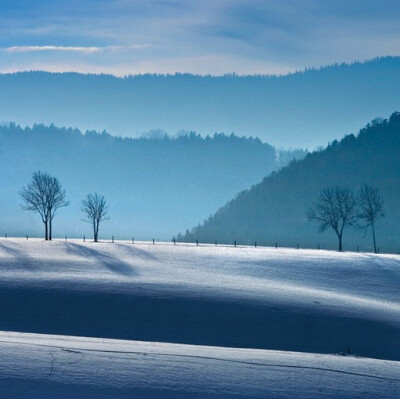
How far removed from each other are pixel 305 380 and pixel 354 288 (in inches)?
1669

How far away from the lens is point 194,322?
43.2 meters

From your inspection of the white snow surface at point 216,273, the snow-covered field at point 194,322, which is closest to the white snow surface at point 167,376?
the snow-covered field at point 194,322

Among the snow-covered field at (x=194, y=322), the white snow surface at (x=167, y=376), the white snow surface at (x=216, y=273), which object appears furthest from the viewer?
the white snow surface at (x=216, y=273)

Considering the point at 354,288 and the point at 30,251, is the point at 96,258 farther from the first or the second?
the point at 354,288

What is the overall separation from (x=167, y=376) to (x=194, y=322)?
23827 mm

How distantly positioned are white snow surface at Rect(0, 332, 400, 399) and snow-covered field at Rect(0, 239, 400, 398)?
0.05 meters

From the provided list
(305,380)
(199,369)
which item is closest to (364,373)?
(305,380)

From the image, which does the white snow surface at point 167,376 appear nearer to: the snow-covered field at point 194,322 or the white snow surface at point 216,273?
the snow-covered field at point 194,322

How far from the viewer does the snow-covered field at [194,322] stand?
19.3 meters

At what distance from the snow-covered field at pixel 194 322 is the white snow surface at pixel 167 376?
5 cm

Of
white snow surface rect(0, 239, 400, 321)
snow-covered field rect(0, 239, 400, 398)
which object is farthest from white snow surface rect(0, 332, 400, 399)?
white snow surface rect(0, 239, 400, 321)

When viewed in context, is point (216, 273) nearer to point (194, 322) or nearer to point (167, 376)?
point (194, 322)

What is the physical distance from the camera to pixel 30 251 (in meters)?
74.7

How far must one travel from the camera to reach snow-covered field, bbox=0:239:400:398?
19.3 meters
